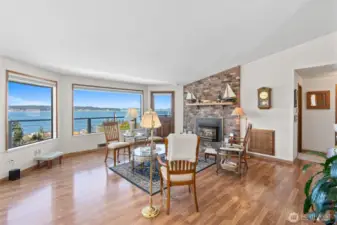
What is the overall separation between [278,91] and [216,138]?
2.17 metres

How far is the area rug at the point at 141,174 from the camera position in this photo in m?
2.97

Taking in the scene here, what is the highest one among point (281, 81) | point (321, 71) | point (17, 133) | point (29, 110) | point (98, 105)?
point (321, 71)

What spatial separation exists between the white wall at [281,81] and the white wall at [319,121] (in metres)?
1.43

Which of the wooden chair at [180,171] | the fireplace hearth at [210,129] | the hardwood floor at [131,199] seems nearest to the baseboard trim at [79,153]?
the hardwood floor at [131,199]

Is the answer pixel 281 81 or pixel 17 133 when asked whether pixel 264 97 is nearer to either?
pixel 281 81

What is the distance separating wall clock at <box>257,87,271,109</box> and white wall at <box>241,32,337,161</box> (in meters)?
0.13

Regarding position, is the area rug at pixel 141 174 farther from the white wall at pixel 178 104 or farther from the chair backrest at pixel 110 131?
the white wall at pixel 178 104

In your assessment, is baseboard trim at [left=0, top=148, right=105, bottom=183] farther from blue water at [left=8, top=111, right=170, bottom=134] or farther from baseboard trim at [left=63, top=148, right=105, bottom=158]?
blue water at [left=8, top=111, right=170, bottom=134]

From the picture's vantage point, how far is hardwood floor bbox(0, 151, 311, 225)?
6.91ft

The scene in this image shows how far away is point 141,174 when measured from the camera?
350cm

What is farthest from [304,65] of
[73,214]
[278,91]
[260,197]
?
[73,214]

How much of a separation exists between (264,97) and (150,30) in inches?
138

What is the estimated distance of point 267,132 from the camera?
4449 millimetres

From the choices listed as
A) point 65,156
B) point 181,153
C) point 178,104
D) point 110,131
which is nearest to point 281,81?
point 178,104
